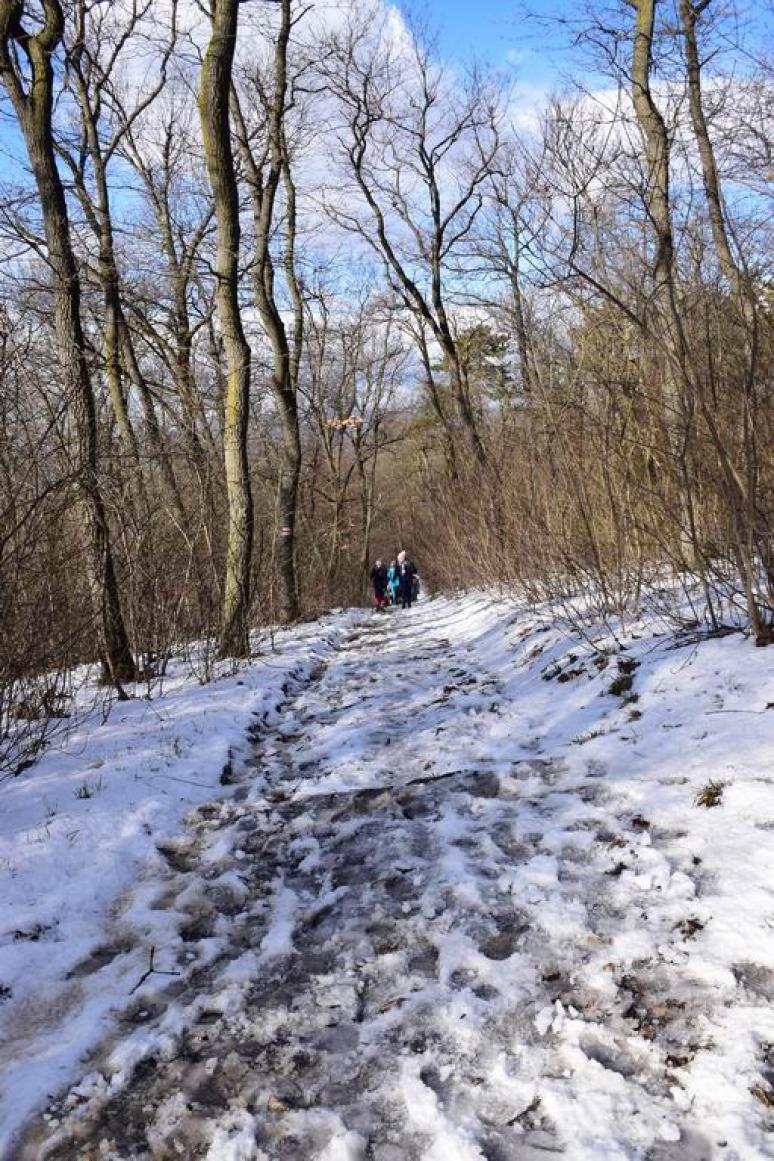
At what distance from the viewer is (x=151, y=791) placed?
165 inches

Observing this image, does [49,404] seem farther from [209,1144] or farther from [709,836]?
[709,836]

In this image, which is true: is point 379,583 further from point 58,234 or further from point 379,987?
point 379,987

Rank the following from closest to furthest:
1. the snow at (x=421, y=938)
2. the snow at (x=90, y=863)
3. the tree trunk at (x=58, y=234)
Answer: the snow at (x=421, y=938), the snow at (x=90, y=863), the tree trunk at (x=58, y=234)

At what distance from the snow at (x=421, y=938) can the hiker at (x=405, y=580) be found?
13.3m

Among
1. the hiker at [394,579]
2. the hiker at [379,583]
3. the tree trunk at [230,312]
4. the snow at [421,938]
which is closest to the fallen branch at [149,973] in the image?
the snow at [421,938]

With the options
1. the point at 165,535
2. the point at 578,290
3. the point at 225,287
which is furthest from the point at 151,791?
the point at 225,287

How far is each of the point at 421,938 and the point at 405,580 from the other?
15917 mm

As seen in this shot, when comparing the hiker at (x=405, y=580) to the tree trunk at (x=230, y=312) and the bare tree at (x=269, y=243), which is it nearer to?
the bare tree at (x=269, y=243)

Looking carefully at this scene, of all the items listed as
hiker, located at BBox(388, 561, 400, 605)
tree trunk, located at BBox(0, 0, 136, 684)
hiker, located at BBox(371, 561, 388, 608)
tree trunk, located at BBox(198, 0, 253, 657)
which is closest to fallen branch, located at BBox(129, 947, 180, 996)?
tree trunk, located at BBox(0, 0, 136, 684)

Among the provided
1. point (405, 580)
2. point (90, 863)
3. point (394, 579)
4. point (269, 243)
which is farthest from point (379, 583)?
point (90, 863)

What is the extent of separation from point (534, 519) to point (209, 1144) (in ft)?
20.2

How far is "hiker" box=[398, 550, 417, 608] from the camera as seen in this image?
18.2 metres

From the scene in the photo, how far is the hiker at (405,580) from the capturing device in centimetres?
1825

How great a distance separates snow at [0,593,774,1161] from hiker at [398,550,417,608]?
13.3m
